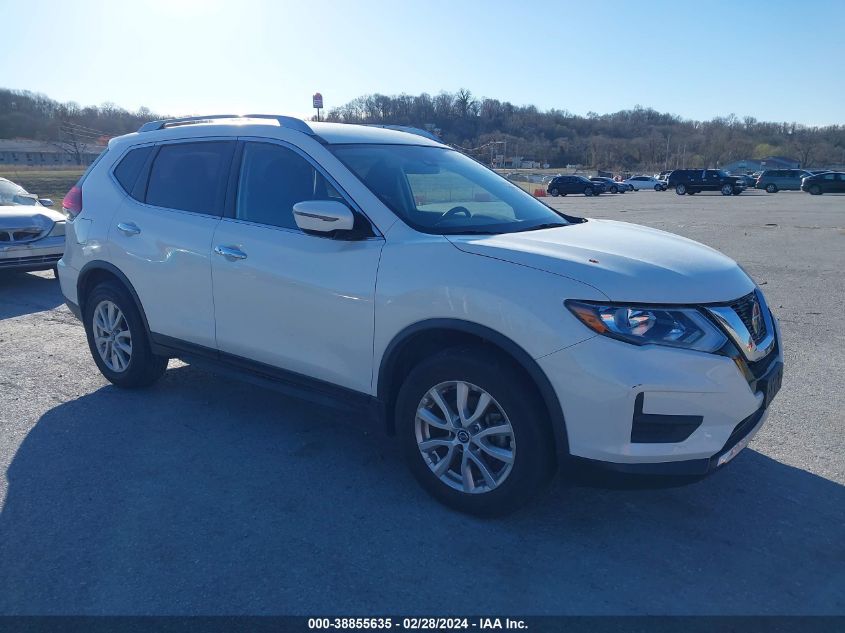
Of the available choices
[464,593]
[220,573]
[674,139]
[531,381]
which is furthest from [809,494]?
[674,139]

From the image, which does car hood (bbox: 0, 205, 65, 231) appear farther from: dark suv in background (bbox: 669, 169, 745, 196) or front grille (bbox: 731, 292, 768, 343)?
dark suv in background (bbox: 669, 169, 745, 196)

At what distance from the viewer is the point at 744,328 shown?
3076mm

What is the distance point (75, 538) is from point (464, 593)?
6.10 ft

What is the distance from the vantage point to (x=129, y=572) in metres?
2.92

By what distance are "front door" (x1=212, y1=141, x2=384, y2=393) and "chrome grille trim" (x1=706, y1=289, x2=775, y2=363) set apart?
1656 mm

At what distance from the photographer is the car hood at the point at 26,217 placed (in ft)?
29.5

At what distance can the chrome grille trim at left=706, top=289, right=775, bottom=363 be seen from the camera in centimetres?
297

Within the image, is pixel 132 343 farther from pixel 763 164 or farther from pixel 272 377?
pixel 763 164

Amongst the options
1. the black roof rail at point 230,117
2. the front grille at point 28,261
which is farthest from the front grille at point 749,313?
the front grille at point 28,261

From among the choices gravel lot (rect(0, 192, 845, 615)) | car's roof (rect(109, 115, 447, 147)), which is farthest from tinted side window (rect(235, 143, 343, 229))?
gravel lot (rect(0, 192, 845, 615))

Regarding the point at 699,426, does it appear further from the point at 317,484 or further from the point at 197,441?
the point at 197,441

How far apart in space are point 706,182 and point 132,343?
161 feet

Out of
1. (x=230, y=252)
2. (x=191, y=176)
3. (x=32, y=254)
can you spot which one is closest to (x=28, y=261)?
(x=32, y=254)

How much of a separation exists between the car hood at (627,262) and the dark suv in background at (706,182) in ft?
157
